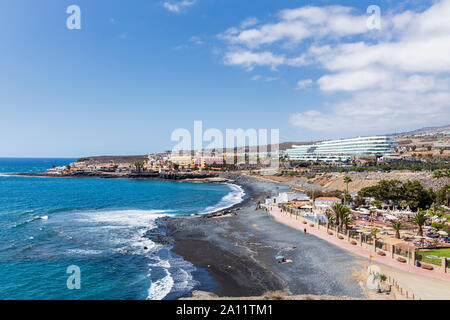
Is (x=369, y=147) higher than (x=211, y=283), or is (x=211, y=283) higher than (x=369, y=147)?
(x=369, y=147)

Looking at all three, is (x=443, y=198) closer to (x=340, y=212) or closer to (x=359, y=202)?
(x=359, y=202)

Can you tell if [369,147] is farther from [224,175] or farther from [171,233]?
[171,233]

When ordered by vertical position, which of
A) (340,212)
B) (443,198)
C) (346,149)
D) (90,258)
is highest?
(346,149)

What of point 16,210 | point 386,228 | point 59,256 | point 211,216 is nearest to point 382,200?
point 386,228

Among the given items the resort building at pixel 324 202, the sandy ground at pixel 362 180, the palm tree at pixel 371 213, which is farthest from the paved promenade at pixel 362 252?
the sandy ground at pixel 362 180

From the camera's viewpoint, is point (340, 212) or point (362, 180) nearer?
point (340, 212)

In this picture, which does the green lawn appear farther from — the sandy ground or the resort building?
the sandy ground

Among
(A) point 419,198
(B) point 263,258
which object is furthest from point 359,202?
(B) point 263,258
